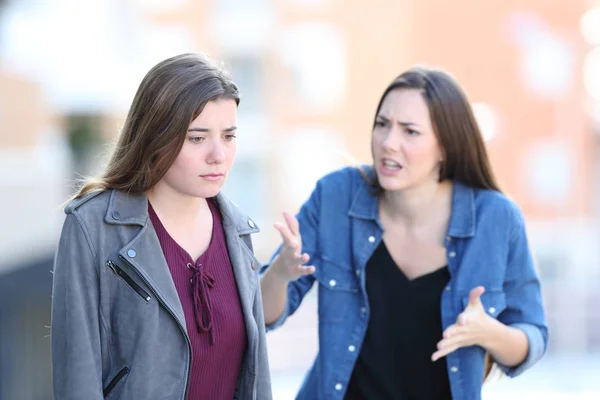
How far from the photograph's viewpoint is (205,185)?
78.4 inches

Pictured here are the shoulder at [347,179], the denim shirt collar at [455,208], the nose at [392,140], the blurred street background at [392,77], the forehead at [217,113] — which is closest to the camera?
the forehead at [217,113]

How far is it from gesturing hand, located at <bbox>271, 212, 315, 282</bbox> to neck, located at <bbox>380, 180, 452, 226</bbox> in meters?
0.40

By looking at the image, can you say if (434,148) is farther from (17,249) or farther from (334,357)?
(17,249)

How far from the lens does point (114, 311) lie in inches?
75.0

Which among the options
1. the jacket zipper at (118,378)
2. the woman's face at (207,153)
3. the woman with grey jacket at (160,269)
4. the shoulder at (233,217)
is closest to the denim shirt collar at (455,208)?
the shoulder at (233,217)

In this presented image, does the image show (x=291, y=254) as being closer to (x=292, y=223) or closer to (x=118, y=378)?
(x=292, y=223)

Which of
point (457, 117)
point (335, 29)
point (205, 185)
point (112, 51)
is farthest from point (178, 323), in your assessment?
point (335, 29)

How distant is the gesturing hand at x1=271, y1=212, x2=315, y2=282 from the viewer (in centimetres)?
235

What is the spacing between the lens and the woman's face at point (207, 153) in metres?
1.96

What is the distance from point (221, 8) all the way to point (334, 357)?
23344mm

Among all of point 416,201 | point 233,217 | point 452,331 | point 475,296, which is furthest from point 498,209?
point 233,217

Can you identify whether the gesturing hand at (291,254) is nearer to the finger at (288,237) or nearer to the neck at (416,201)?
the finger at (288,237)

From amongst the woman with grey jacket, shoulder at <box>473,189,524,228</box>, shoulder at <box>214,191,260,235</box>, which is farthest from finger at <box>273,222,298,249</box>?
shoulder at <box>473,189,524,228</box>

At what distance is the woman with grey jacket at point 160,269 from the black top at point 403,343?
18.9 inches
